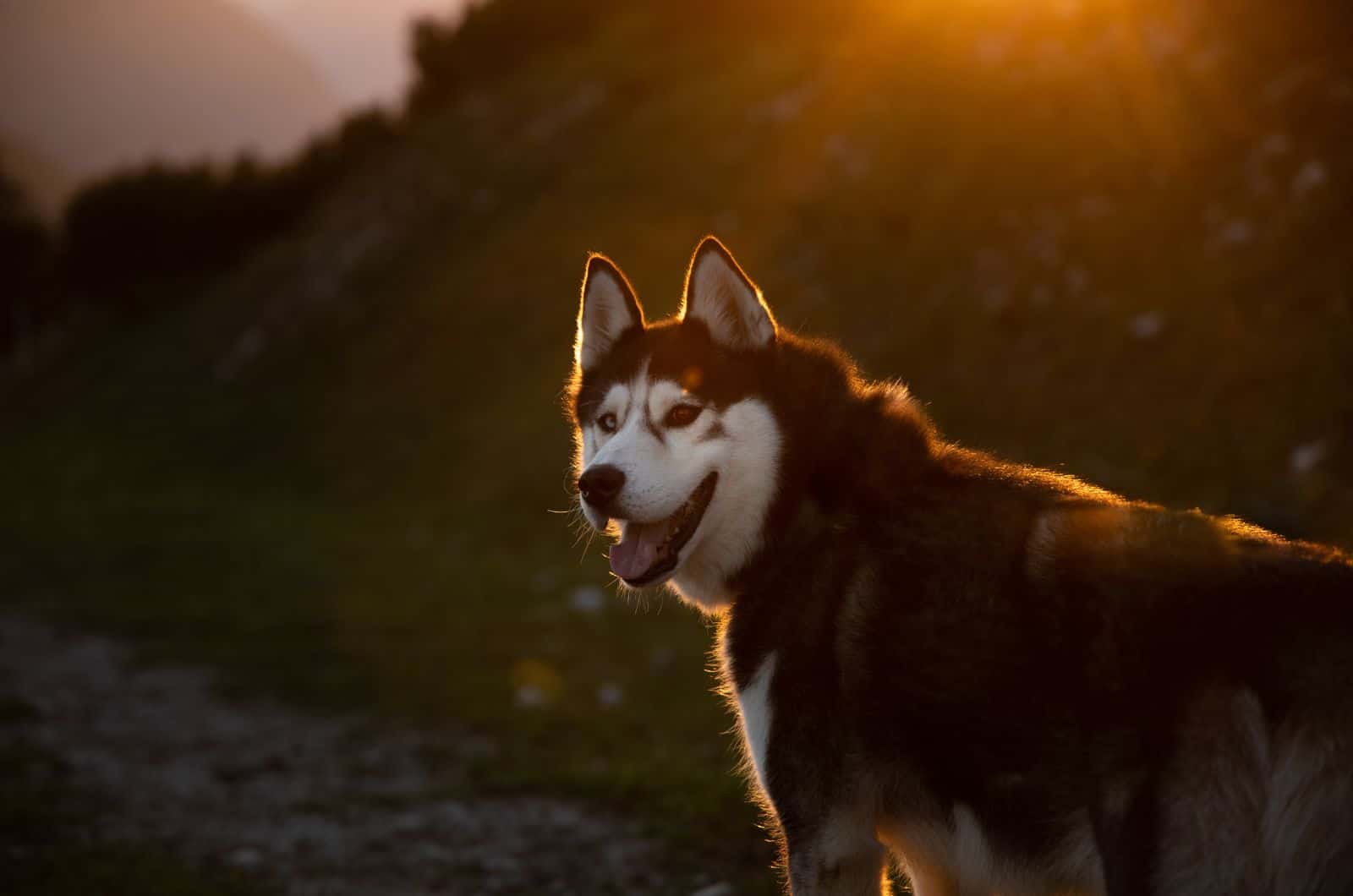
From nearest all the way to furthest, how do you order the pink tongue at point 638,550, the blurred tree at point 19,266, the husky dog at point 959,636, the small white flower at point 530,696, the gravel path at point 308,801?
1. the husky dog at point 959,636
2. the pink tongue at point 638,550
3. the gravel path at point 308,801
4. the small white flower at point 530,696
5. the blurred tree at point 19,266

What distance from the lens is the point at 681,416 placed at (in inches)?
145

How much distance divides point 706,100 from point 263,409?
10.3 m

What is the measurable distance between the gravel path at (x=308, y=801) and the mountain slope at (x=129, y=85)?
16716 cm

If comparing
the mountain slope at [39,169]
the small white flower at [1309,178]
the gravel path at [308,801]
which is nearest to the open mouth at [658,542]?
the gravel path at [308,801]

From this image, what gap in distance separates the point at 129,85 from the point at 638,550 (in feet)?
643

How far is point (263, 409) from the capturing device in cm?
2239

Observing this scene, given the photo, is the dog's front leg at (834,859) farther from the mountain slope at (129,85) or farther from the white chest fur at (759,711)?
the mountain slope at (129,85)

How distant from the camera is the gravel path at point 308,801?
515 cm

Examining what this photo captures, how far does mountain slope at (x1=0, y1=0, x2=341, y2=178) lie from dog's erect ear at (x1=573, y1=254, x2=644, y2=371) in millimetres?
171362

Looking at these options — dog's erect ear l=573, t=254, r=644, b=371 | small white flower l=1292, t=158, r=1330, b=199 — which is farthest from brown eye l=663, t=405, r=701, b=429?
small white flower l=1292, t=158, r=1330, b=199

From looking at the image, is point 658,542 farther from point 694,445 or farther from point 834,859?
point 834,859

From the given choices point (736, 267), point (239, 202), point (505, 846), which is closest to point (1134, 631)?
point (736, 267)

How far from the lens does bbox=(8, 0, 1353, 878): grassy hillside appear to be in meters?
7.95

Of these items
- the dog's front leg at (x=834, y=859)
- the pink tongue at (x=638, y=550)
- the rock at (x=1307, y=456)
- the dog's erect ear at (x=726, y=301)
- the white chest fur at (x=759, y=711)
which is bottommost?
the dog's front leg at (x=834, y=859)
